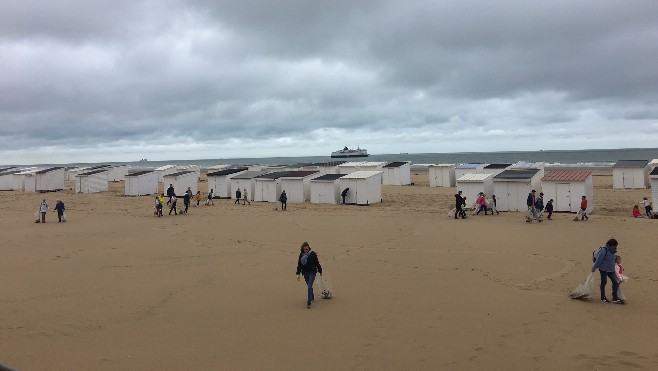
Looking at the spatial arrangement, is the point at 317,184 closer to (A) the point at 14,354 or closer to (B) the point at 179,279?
(B) the point at 179,279

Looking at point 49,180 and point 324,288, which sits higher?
point 49,180

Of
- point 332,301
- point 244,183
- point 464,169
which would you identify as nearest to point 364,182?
point 244,183

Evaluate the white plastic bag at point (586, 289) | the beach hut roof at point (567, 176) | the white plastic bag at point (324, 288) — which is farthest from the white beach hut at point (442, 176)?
the white plastic bag at point (324, 288)

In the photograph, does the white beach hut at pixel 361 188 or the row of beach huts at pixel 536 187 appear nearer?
the row of beach huts at pixel 536 187

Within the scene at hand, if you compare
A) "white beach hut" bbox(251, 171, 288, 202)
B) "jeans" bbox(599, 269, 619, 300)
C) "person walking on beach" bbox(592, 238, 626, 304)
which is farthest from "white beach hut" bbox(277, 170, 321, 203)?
"person walking on beach" bbox(592, 238, 626, 304)

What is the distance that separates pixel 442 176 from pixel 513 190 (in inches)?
827

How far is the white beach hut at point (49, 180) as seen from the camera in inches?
1902

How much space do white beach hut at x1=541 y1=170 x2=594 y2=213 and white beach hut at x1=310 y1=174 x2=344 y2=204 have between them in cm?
1340

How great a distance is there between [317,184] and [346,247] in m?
16.4

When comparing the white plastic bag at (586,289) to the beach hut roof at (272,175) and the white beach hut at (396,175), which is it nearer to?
the beach hut roof at (272,175)

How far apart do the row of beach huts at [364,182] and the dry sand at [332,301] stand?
4848mm

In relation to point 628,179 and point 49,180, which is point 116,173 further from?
point 628,179

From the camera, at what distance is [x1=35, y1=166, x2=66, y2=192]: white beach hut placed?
48312 millimetres

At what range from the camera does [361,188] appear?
31.9 metres
